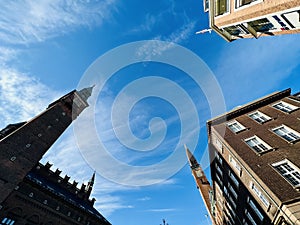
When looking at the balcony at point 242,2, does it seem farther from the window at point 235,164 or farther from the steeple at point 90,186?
the steeple at point 90,186

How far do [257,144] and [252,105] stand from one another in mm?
7398

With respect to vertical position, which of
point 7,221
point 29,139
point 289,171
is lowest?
point 289,171

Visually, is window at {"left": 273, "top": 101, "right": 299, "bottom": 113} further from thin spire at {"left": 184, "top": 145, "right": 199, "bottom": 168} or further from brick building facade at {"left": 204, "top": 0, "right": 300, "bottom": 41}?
thin spire at {"left": 184, "top": 145, "right": 199, "bottom": 168}

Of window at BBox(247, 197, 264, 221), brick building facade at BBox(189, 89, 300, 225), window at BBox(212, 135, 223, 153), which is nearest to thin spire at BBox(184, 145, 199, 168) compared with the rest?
brick building facade at BBox(189, 89, 300, 225)

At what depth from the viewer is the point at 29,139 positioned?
29094 mm

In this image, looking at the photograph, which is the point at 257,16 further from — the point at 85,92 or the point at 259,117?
the point at 85,92

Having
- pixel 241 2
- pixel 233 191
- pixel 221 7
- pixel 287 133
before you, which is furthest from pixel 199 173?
pixel 241 2

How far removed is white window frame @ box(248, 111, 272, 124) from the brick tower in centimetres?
3056

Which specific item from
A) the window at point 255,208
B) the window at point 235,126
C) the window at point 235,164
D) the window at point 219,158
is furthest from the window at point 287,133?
the window at point 219,158

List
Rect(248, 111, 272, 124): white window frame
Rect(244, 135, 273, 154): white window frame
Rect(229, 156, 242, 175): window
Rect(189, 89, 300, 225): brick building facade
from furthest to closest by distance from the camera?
1. Rect(248, 111, 272, 124): white window frame
2. Rect(229, 156, 242, 175): window
3. Rect(244, 135, 273, 154): white window frame
4. Rect(189, 89, 300, 225): brick building facade

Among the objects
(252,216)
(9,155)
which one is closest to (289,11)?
(252,216)

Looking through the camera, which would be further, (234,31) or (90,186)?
(90,186)

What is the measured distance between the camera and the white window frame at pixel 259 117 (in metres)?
20.2

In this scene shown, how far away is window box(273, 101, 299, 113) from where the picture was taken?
1944 cm
